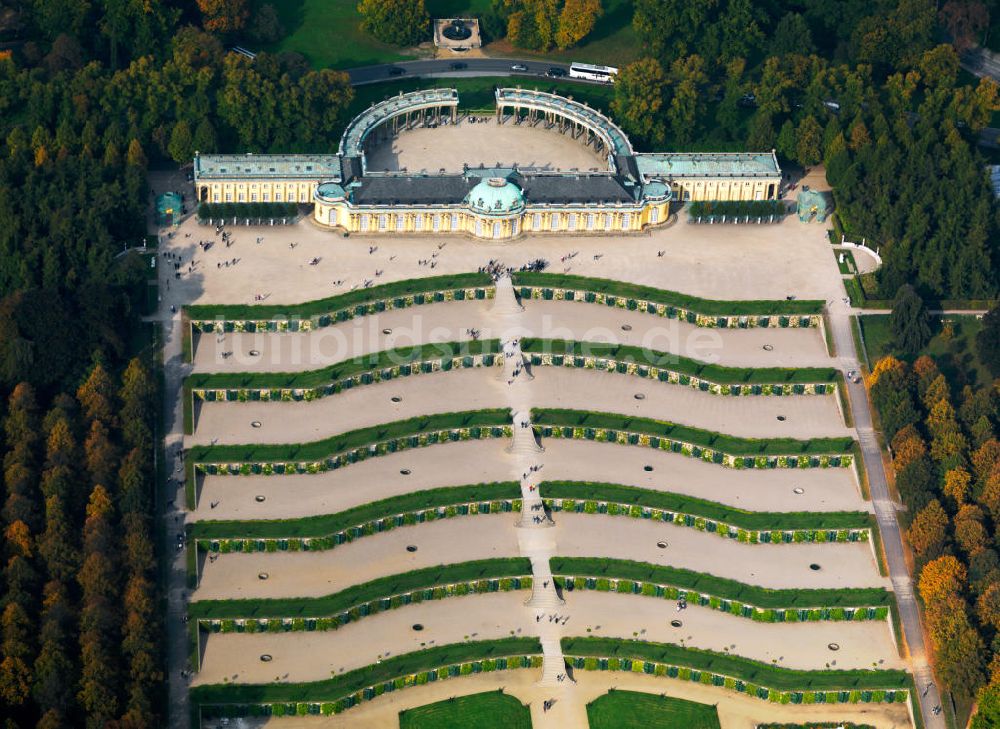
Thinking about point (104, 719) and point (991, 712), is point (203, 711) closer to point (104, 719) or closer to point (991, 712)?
point (104, 719)

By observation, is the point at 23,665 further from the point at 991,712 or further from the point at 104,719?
the point at 991,712

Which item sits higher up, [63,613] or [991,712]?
[63,613]

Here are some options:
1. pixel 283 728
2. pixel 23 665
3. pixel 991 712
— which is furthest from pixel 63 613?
pixel 991 712

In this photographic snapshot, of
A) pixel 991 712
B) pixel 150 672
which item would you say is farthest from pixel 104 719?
pixel 991 712

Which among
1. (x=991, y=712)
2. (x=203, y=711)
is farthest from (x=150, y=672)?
(x=991, y=712)

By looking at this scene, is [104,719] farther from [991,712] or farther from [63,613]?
[991,712]

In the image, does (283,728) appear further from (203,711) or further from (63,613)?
(63,613)
